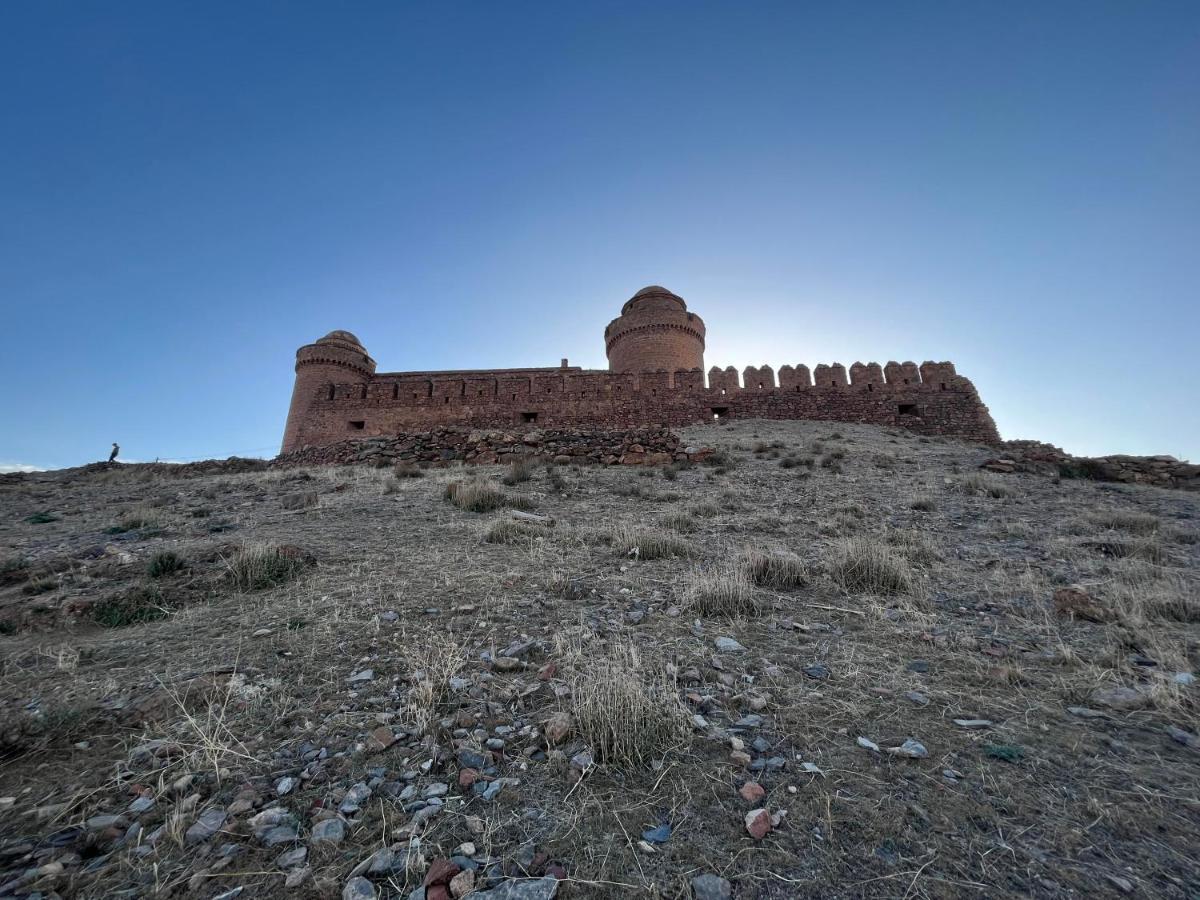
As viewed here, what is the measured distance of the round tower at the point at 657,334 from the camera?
25844 millimetres

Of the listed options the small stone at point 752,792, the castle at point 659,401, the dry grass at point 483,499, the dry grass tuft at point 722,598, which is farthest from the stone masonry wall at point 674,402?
the small stone at point 752,792

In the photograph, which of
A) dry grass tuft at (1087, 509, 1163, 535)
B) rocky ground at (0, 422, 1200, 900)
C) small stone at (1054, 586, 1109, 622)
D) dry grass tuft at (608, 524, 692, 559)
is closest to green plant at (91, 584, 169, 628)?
rocky ground at (0, 422, 1200, 900)

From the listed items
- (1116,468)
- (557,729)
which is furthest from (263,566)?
(1116,468)

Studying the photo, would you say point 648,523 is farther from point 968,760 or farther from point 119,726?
point 119,726

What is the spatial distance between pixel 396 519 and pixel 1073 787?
7.52 meters

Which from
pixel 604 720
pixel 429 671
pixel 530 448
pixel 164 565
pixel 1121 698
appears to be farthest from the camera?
pixel 530 448

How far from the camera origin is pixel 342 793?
77.0 inches

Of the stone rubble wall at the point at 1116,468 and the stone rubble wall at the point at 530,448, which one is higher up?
the stone rubble wall at the point at 530,448

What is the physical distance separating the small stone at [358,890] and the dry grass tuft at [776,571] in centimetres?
364

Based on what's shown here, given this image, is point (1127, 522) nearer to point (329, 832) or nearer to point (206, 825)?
point (329, 832)

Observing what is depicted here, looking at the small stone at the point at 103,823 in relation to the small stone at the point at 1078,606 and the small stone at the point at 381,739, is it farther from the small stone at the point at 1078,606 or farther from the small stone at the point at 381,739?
the small stone at the point at 1078,606

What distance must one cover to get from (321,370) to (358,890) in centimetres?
2854

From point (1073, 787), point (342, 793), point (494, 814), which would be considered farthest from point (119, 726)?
point (1073, 787)

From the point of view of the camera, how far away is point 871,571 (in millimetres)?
4531
